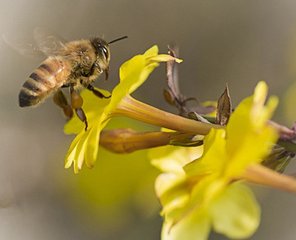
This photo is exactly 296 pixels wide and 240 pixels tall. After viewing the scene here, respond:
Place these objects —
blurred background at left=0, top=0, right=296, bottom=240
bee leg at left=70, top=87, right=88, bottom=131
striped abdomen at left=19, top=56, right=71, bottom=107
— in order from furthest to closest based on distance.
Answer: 1. blurred background at left=0, top=0, right=296, bottom=240
2. striped abdomen at left=19, top=56, right=71, bottom=107
3. bee leg at left=70, top=87, right=88, bottom=131

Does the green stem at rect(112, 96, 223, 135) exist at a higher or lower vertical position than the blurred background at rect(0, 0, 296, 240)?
higher

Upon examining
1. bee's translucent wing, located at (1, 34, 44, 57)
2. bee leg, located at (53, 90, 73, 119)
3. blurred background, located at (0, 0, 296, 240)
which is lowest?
blurred background, located at (0, 0, 296, 240)

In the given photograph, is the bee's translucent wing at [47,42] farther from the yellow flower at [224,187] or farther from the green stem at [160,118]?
the yellow flower at [224,187]

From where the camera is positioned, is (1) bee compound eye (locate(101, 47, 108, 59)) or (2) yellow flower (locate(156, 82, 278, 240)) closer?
(2) yellow flower (locate(156, 82, 278, 240))

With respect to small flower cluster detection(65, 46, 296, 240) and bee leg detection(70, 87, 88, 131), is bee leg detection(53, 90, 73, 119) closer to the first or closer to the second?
bee leg detection(70, 87, 88, 131)

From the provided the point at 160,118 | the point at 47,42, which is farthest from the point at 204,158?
the point at 47,42

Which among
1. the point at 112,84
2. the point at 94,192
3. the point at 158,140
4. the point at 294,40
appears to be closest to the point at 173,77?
the point at 158,140

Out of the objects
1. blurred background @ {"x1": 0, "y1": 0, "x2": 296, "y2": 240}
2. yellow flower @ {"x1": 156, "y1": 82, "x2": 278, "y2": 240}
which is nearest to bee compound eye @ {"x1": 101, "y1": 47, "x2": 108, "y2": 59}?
yellow flower @ {"x1": 156, "y1": 82, "x2": 278, "y2": 240}
